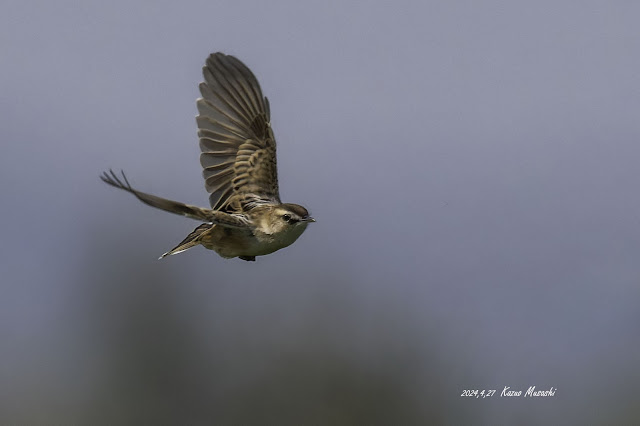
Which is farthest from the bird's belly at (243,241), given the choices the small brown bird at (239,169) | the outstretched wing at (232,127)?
the outstretched wing at (232,127)

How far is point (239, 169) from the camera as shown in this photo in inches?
416

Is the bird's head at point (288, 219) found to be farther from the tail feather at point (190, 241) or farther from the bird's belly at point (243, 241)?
the tail feather at point (190, 241)

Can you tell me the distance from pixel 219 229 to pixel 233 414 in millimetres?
10832

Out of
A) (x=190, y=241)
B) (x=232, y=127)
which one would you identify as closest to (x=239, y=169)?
(x=232, y=127)

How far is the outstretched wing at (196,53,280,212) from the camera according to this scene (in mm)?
10570

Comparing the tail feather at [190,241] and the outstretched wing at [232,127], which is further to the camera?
the outstretched wing at [232,127]

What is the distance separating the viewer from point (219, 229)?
29.6ft

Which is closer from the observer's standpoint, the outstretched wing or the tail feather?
the tail feather

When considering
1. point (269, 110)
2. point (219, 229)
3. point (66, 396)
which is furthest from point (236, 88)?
point (66, 396)

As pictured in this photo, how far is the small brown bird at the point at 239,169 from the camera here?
29.5 ft

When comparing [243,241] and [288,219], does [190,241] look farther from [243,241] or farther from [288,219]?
[288,219]

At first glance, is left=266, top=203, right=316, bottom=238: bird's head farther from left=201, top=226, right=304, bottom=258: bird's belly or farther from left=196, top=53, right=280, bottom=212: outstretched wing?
left=196, top=53, right=280, bottom=212: outstretched wing

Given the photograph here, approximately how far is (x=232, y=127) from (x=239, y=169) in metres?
0.60

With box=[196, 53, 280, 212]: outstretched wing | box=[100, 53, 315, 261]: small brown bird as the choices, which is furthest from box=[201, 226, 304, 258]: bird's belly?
box=[196, 53, 280, 212]: outstretched wing
